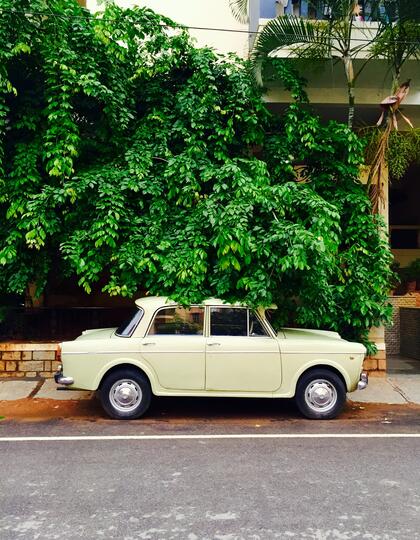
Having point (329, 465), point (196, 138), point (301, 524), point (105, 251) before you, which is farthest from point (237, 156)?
point (301, 524)

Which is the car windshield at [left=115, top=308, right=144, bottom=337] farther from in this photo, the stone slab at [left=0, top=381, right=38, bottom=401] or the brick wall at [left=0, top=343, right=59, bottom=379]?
the brick wall at [left=0, top=343, right=59, bottom=379]

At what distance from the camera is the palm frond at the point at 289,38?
334 inches

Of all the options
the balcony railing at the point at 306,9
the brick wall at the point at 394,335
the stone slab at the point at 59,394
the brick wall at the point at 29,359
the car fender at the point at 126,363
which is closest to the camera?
the car fender at the point at 126,363

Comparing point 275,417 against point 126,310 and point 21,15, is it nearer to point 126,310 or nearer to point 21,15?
point 126,310

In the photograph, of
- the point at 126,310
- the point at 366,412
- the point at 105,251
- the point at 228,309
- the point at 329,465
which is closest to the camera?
the point at 329,465

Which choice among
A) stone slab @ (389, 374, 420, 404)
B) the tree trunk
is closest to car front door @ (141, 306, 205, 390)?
stone slab @ (389, 374, 420, 404)

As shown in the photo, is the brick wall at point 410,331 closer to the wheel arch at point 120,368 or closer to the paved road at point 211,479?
the paved road at point 211,479

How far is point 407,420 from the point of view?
686 centimetres

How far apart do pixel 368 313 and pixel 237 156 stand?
3.49 metres

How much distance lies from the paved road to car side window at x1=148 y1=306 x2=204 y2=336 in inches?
46.0

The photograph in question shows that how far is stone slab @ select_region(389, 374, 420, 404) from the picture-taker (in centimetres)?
816

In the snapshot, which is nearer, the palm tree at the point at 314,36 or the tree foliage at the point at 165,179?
the tree foliage at the point at 165,179

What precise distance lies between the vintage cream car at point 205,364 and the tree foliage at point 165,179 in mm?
483

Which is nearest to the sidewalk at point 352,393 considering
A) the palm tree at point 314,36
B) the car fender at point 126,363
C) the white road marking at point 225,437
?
the car fender at point 126,363
